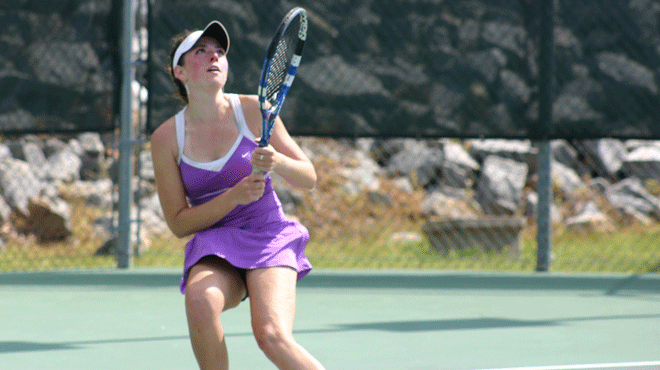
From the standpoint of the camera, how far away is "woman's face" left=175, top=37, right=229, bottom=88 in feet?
7.46

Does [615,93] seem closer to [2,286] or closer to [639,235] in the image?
[639,235]

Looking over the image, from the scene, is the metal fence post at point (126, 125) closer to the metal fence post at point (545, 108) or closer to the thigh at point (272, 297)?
the metal fence post at point (545, 108)

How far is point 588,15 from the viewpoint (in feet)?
16.2

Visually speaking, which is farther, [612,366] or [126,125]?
[126,125]

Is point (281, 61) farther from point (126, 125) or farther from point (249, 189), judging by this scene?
point (126, 125)

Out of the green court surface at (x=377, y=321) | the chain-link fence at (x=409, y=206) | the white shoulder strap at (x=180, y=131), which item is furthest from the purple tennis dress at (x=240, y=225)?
the chain-link fence at (x=409, y=206)

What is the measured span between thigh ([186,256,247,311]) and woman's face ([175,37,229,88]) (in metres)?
0.50

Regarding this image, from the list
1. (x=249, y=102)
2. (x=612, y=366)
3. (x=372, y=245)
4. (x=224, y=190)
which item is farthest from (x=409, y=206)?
(x=224, y=190)

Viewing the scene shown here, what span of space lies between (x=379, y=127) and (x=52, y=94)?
2.03 m

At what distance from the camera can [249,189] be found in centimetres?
209

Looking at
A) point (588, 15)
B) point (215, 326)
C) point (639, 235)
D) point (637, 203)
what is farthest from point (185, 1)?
point (637, 203)

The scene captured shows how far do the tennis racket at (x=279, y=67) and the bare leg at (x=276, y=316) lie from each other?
357 mm

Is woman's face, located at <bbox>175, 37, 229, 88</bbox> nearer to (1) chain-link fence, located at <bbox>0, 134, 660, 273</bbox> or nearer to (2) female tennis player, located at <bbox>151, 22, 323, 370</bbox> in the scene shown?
(2) female tennis player, located at <bbox>151, 22, 323, 370</bbox>

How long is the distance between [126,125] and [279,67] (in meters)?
2.90
